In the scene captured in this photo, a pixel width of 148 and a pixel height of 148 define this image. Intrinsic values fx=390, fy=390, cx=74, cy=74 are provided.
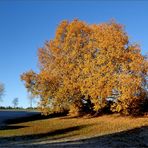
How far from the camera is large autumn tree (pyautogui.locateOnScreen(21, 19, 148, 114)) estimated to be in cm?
4556

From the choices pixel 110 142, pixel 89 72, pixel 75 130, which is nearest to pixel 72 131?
pixel 75 130

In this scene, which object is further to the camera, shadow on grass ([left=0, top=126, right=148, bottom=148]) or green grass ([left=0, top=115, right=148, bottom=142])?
green grass ([left=0, top=115, right=148, bottom=142])

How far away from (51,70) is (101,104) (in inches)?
471

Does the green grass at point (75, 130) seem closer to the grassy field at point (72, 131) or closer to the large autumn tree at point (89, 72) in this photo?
the grassy field at point (72, 131)

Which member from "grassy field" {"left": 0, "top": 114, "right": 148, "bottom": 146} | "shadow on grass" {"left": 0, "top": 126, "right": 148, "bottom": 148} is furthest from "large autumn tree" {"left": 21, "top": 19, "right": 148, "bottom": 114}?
"shadow on grass" {"left": 0, "top": 126, "right": 148, "bottom": 148}

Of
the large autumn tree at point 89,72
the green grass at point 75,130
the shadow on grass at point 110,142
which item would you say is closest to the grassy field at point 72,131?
the green grass at point 75,130

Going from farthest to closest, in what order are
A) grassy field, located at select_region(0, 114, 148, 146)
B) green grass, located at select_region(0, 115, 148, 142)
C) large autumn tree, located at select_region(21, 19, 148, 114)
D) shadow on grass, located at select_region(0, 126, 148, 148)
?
large autumn tree, located at select_region(21, 19, 148, 114) < green grass, located at select_region(0, 115, 148, 142) < grassy field, located at select_region(0, 114, 148, 146) < shadow on grass, located at select_region(0, 126, 148, 148)

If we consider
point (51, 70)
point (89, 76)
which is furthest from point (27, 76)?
point (89, 76)

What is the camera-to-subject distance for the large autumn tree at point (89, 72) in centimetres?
4556

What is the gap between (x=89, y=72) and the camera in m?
49.2

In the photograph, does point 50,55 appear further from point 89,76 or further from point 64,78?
point 89,76

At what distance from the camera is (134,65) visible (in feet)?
147

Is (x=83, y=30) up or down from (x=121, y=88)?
up

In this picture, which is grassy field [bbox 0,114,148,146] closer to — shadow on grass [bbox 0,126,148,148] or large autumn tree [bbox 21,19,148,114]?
shadow on grass [bbox 0,126,148,148]
